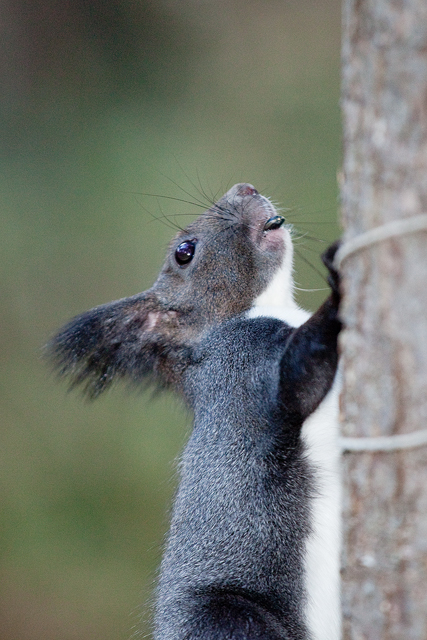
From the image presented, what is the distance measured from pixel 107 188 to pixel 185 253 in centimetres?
354

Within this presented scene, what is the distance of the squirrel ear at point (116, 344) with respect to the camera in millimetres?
3221

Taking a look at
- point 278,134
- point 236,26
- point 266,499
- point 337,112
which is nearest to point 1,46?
point 236,26

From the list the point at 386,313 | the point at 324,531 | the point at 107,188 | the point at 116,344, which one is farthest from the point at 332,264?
the point at 107,188

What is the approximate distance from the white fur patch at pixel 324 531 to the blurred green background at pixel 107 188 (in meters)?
3.62

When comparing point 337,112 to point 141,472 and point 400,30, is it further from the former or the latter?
point 400,30

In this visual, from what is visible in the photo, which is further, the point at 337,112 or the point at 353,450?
the point at 337,112

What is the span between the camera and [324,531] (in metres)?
2.58

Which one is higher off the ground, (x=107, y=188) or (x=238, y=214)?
(x=107, y=188)

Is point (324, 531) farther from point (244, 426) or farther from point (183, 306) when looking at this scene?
point (183, 306)

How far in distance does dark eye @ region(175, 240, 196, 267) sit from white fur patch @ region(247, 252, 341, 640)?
1105 millimetres

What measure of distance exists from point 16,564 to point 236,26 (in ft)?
17.0

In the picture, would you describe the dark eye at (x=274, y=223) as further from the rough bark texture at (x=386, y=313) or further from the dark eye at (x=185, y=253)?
the rough bark texture at (x=386, y=313)

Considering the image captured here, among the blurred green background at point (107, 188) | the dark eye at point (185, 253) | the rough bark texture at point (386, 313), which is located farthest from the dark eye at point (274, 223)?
the blurred green background at point (107, 188)

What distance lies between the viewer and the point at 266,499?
2.62m
